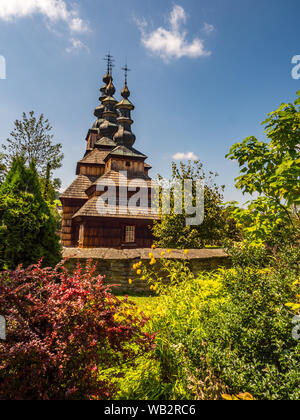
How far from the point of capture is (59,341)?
2625mm

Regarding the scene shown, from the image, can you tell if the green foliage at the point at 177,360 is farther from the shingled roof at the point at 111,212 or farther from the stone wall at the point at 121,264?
the shingled roof at the point at 111,212

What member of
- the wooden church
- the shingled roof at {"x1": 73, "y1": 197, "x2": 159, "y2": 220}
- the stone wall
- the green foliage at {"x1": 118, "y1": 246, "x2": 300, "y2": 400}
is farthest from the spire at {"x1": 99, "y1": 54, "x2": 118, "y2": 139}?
the green foliage at {"x1": 118, "y1": 246, "x2": 300, "y2": 400}

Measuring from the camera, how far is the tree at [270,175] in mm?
4203

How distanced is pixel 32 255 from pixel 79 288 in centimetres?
374

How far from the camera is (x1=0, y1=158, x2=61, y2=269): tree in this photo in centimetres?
613

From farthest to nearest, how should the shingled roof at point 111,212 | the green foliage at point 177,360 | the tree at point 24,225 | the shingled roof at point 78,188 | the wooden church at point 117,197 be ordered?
the shingled roof at point 78,188 → the wooden church at point 117,197 → the shingled roof at point 111,212 → the tree at point 24,225 → the green foliage at point 177,360

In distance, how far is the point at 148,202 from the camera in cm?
2078

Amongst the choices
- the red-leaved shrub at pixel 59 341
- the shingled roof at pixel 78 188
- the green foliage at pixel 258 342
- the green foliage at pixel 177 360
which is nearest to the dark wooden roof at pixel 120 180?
the shingled roof at pixel 78 188

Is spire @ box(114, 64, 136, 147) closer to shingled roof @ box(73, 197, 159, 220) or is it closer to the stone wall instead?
shingled roof @ box(73, 197, 159, 220)

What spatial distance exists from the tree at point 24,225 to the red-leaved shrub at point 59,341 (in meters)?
3.23

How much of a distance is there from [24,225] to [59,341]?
14.4 ft

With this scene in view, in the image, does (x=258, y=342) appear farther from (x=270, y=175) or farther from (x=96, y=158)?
(x=96, y=158)

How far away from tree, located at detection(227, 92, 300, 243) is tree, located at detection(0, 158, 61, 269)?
4.97 metres

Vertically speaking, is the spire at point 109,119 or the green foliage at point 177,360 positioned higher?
the spire at point 109,119
